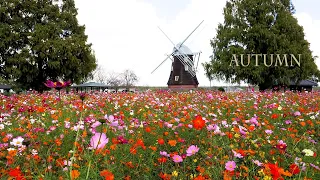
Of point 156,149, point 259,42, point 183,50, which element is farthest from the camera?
point 183,50

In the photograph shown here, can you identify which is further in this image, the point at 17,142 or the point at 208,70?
the point at 208,70

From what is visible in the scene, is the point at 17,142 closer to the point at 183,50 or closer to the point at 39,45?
the point at 39,45

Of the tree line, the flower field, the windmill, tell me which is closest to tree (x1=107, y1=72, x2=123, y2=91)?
the tree line

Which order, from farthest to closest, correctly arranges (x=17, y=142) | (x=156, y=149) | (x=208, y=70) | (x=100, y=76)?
1. (x=100, y=76)
2. (x=208, y=70)
3. (x=156, y=149)
4. (x=17, y=142)

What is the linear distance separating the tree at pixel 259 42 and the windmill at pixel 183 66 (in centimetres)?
744

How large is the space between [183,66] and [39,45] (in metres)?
17.8

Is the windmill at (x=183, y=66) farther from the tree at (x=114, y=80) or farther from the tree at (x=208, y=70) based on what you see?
the tree at (x=114, y=80)

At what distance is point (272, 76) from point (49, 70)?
1834 cm

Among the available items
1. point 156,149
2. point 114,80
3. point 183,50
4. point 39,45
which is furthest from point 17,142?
point 114,80

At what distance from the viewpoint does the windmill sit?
37219mm

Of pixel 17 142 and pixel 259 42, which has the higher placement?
pixel 259 42

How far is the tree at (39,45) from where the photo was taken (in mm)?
24641

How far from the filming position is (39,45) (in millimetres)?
24484

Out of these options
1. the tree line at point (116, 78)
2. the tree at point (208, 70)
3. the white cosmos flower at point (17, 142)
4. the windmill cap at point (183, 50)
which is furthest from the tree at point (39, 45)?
the tree line at point (116, 78)
